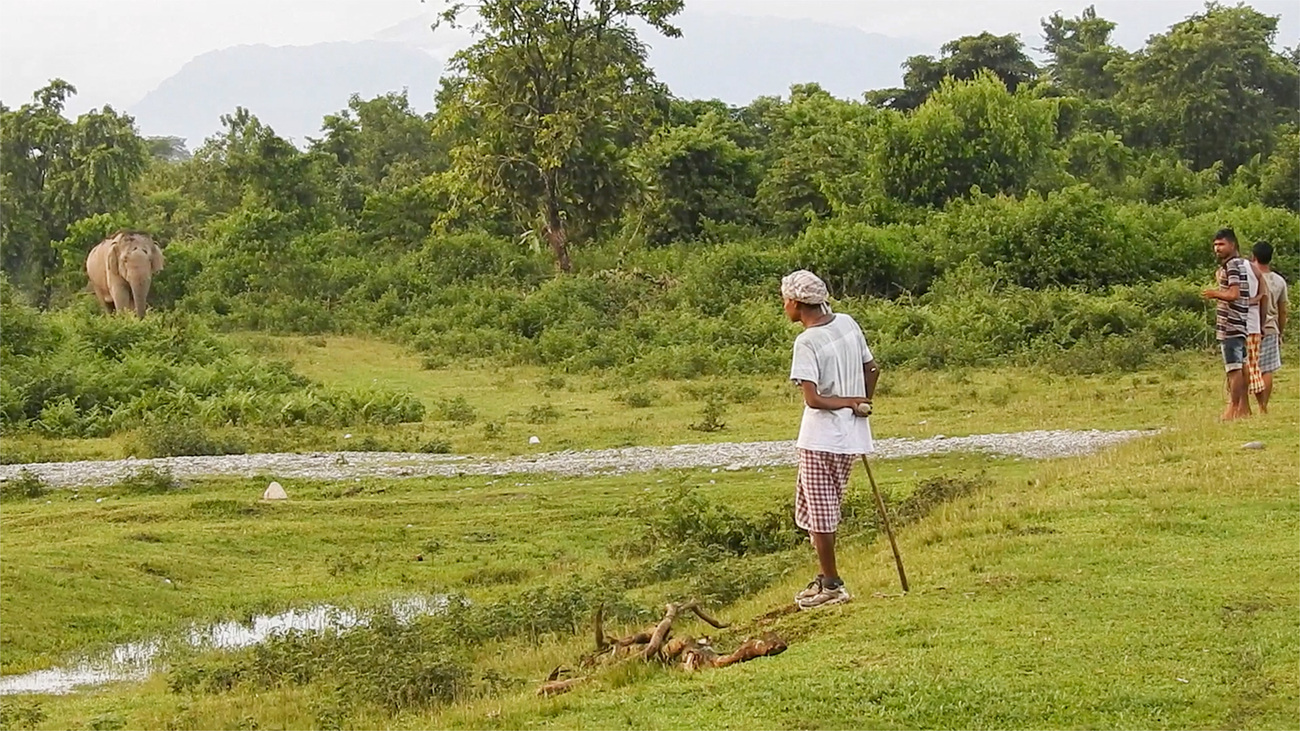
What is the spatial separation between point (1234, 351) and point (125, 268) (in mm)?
26738

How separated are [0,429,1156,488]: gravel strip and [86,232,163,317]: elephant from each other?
1606 centimetres

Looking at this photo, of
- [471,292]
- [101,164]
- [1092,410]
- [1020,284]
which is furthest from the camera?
[101,164]

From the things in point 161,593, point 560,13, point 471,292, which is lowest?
point 161,593

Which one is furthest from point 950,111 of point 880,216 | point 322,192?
point 322,192

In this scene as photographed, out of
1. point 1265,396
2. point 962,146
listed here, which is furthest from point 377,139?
point 1265,396

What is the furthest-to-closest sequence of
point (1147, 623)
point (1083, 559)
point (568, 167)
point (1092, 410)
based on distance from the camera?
point (568, 167) < point (1092, 410) < point (1083, 559) < point (1147, 623)

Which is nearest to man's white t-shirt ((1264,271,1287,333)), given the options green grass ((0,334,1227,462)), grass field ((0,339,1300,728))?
grass field ((0,339,1300,728))

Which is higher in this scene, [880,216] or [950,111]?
[950,111]

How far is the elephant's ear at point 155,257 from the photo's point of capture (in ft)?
116

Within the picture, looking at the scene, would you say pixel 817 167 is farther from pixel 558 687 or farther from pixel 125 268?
pixel 558 687

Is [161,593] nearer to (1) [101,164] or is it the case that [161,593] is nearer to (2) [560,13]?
(2) [560,13]

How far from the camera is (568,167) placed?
38625mm

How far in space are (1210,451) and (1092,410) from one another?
7.37m

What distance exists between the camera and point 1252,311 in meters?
13.9
